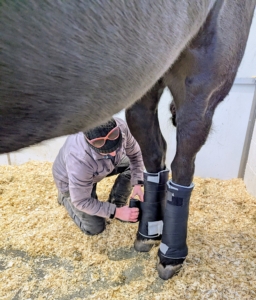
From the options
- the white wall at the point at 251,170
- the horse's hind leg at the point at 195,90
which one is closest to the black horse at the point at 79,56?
the horse's hind leg at the point at 195,90

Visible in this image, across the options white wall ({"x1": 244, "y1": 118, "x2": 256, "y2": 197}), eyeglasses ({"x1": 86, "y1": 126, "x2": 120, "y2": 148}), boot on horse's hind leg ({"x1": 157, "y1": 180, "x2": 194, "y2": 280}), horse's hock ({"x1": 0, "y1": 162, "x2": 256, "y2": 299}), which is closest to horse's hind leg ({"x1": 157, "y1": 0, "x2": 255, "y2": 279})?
boot on horse's hind leg ({"x1": 157, "y1": 180, "x2": 194, "y2": 280})

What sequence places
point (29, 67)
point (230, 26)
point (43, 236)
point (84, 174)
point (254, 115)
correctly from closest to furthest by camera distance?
1. point (29, 67)
2. point (230, 26)
3. point (84, 174)
4. point (43, 236)
5. point (254, 115)

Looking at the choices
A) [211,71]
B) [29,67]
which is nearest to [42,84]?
[29,67]

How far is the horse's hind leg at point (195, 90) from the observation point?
2.86 feet

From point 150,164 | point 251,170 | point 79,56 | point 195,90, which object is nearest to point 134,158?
point 150,164

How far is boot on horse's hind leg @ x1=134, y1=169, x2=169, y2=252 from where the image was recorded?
1270 mm

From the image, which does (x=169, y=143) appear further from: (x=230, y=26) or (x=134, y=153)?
(x=230, y=26)

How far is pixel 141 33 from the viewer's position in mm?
534

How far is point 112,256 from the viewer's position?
1.34 metres

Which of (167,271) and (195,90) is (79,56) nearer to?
(195,90)

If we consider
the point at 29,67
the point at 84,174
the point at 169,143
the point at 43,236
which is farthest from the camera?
the point at 169,143

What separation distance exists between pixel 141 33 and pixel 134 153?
1.03m

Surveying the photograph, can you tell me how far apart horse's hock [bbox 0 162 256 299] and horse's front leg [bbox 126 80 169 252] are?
0.30 feet

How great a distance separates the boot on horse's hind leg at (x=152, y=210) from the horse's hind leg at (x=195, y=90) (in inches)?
4.4
